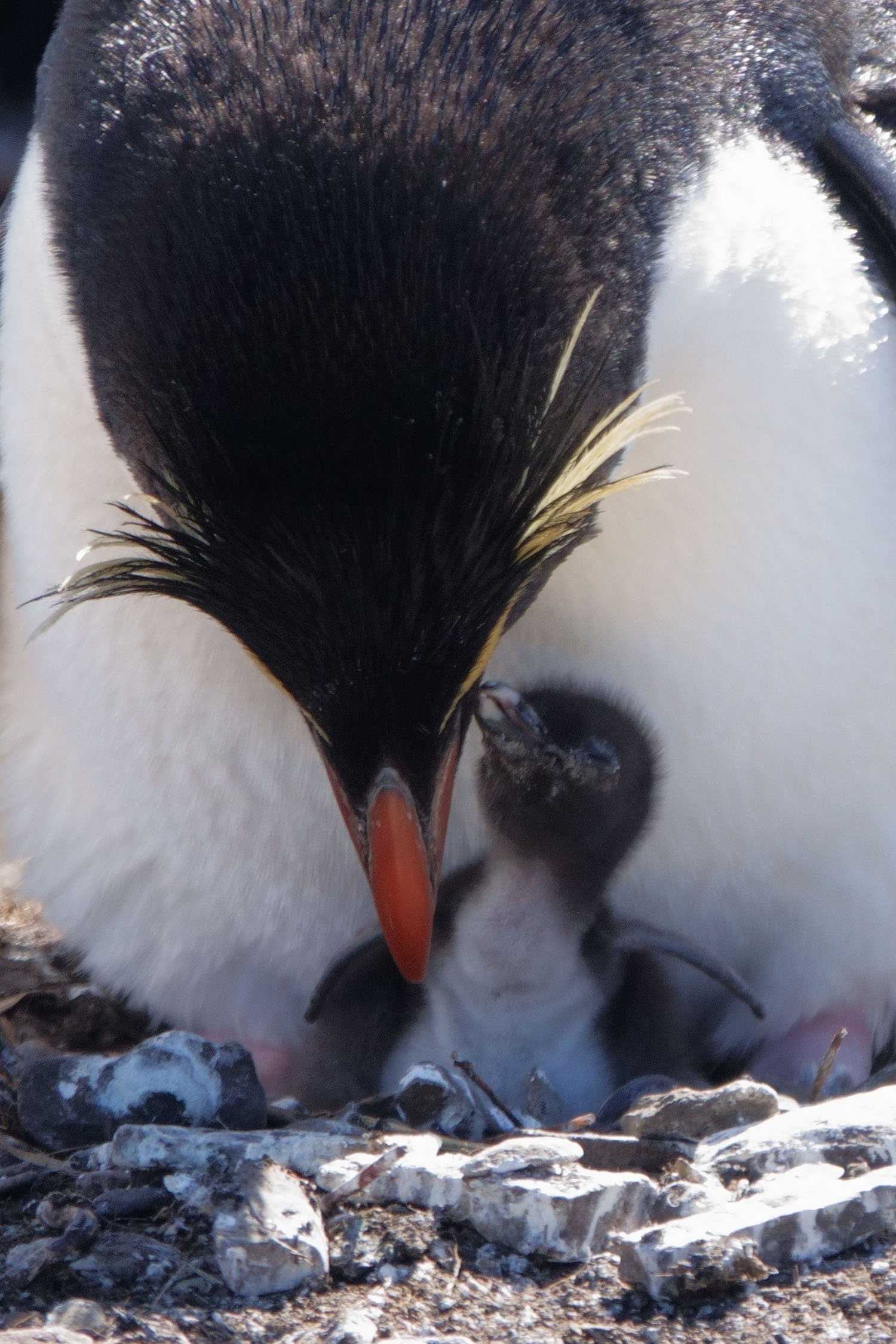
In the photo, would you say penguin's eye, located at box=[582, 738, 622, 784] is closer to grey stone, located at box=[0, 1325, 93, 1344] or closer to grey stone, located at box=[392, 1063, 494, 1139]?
grey stone, located at box=[392, 1063, 494, 1139]

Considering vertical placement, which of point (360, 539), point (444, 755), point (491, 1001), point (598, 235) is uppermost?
point (598, 235)

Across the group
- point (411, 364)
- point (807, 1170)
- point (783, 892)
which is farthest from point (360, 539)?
point (783, 892)

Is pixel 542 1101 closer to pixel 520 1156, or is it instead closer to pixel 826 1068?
pixel 826 1068

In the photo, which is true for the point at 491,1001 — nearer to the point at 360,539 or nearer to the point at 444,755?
the point at 444,755

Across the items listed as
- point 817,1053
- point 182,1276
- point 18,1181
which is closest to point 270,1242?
point 182,1276

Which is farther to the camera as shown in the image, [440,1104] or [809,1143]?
[440,1104]

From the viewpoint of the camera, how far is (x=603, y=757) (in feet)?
8.88

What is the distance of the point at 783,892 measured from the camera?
2.90m

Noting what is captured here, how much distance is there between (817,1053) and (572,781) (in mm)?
598

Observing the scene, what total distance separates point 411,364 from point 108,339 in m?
0.47

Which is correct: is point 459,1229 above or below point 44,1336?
below

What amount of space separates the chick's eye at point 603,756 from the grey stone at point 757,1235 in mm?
748

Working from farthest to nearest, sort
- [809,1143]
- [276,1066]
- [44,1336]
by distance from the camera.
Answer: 1. [276,1066]
2. [809,1143]
3. [44,1336]

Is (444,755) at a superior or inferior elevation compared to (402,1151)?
superior
